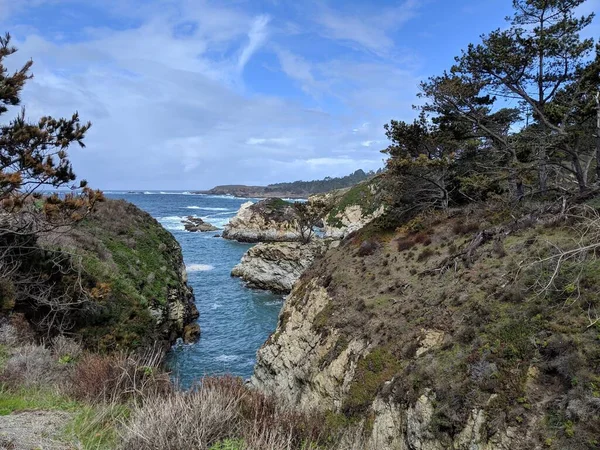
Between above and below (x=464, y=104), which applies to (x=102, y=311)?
below

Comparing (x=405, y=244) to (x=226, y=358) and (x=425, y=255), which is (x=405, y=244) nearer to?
(x=425, y=255)

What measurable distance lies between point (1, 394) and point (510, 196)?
2031 centimetres

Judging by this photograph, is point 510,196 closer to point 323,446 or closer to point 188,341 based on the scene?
point 323,446

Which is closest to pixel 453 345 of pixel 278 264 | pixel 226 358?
pixel 226 358

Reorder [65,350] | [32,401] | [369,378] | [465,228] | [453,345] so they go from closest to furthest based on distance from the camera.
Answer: [32,401], [453,345], [369,378], [65,350], [465,228]

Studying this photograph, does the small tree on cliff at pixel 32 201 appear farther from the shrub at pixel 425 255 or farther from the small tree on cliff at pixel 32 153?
the shrub at pixel 425 255

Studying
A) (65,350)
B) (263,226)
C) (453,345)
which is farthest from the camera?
(263,226)

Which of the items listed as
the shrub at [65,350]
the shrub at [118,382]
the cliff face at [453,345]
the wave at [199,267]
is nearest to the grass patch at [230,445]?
the shrub at [118,382]

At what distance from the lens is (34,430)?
5.27m

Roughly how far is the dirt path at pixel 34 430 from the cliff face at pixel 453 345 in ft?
13.1

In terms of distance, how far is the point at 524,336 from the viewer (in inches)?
320

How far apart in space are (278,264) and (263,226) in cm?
3467

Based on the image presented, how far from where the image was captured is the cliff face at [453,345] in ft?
22.4

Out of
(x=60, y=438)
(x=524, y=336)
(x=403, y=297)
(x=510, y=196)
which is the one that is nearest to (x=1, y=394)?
(x=60, y=438)
